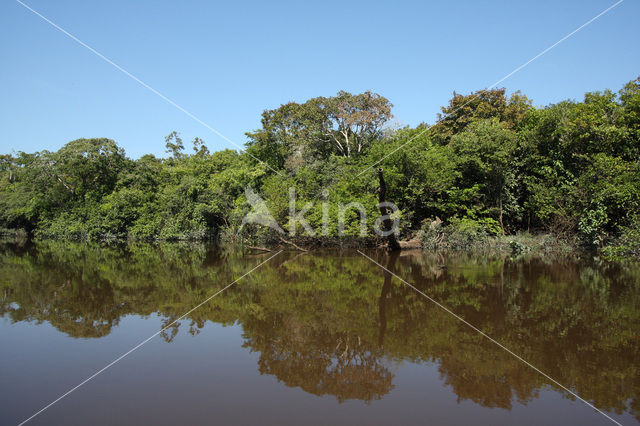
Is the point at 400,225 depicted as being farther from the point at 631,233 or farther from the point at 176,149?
the point at 176,149

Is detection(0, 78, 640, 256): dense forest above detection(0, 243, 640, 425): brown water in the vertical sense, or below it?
above

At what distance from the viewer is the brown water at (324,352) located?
347 centimetres

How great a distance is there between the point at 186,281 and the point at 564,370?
27.4ft

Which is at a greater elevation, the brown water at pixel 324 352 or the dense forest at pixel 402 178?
the dense forest at pixel 402 178

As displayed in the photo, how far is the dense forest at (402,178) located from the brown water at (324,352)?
26.7 feet

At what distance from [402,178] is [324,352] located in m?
14.4

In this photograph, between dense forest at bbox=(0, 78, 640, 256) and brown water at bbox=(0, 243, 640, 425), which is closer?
brown water at bbox=(0, 243, 640, 425)

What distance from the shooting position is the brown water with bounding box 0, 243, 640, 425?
347 centimetres

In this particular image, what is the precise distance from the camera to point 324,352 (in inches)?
Answer: 187

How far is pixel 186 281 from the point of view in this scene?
995cm

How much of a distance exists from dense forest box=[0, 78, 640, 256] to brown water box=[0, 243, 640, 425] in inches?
320

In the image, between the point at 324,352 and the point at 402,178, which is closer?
the point at 324,352

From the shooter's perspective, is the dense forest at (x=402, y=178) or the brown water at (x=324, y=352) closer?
the brown water at (x=324, y=352)

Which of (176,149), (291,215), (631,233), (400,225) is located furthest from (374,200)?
(176,149)
